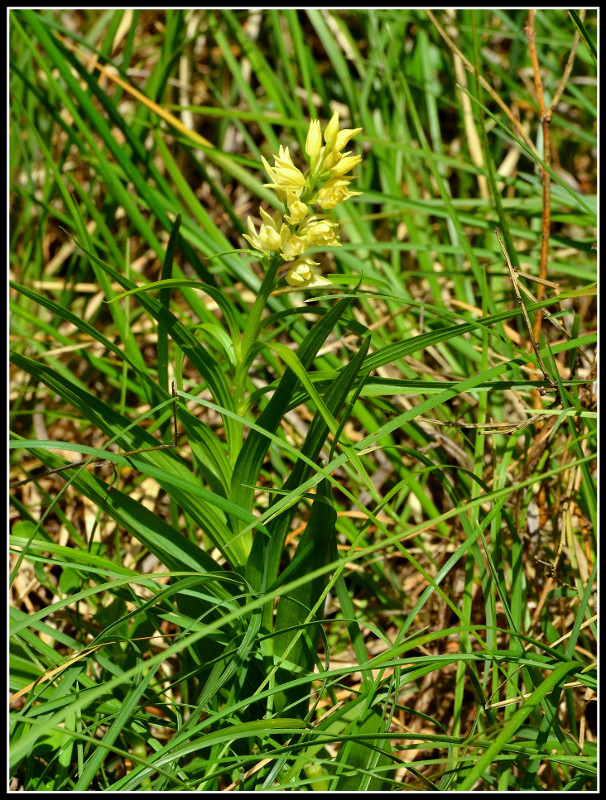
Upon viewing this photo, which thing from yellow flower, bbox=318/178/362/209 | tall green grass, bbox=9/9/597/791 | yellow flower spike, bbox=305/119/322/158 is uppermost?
yellow flower spike, bbox=305/119/322/158

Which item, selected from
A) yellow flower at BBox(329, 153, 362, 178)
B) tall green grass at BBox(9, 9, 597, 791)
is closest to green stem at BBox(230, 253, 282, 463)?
tall green grass at BBox(9, 9, 597, 791)

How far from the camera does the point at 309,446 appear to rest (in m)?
0.91

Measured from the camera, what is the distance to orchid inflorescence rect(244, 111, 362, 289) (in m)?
0.85

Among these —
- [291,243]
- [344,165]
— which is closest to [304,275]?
[291,243]

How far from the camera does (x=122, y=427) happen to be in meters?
0.98

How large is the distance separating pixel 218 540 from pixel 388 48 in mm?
1658

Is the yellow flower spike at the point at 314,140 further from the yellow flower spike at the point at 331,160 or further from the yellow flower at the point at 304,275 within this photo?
the yellow flower at the point at 304,275

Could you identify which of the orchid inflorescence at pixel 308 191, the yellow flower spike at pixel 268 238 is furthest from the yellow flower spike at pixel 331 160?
the yellow flower spike at pixel 268 238

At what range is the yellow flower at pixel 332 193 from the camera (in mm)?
864

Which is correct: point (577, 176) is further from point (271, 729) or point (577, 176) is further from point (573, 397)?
point (271, 729)

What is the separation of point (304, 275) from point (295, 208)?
0.10m

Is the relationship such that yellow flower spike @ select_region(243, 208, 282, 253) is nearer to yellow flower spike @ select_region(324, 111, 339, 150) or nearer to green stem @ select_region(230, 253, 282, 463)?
green stem @ select_region(230, 253, 282, 463)

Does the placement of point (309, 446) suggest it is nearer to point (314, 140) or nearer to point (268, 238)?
point (268, 238)

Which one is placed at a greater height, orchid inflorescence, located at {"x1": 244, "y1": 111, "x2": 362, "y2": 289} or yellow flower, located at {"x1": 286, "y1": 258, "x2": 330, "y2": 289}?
orchid inflorescence, located at {"x1": 244, "y1": 111, "x2": 362, "y2": 289}
